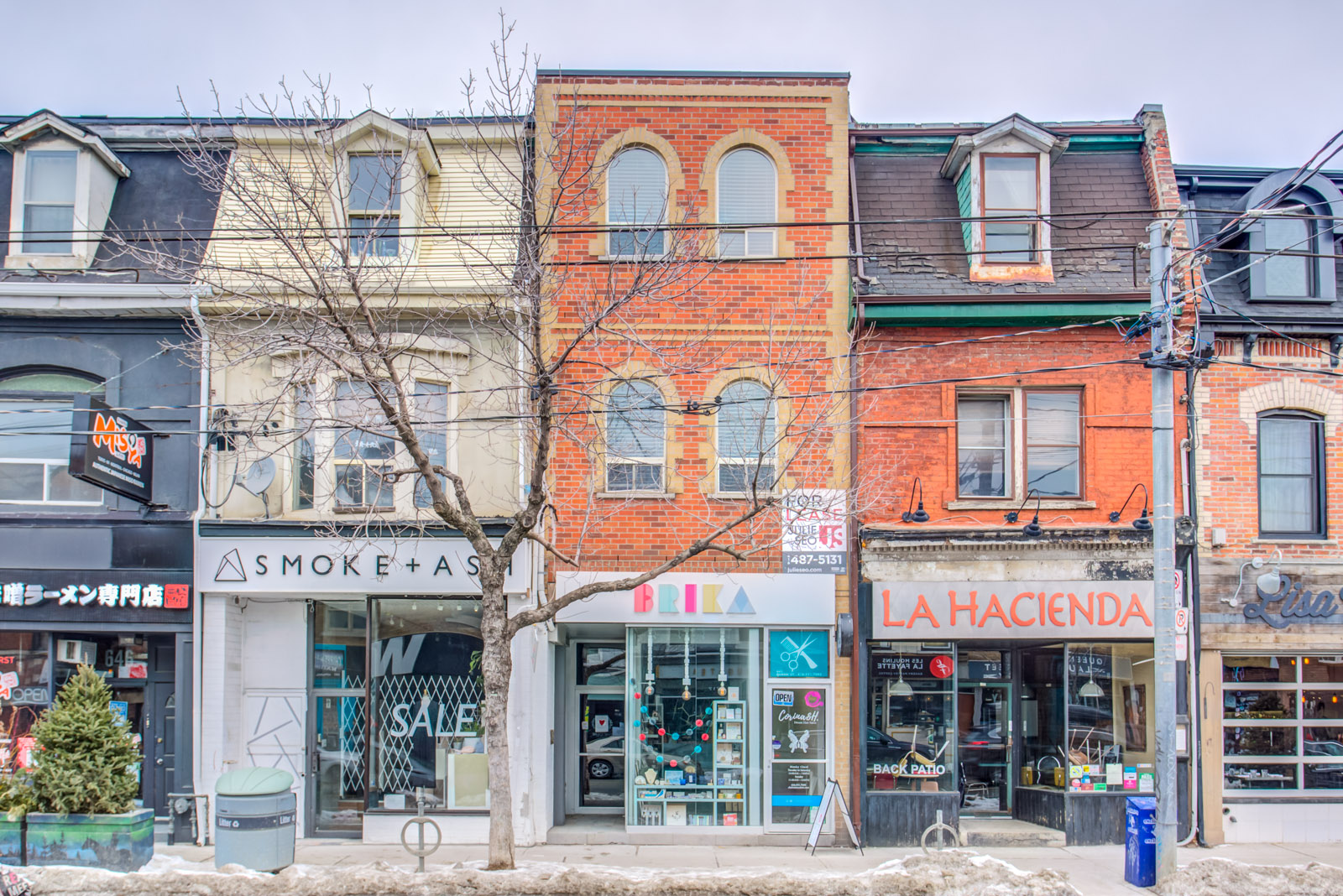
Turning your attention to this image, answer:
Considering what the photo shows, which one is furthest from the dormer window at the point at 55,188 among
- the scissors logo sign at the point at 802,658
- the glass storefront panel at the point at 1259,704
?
the glass storefront panel at the point at 1259,704

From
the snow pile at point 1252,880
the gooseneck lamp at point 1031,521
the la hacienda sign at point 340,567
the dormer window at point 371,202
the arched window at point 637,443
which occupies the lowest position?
the snow pile at point 1252,880

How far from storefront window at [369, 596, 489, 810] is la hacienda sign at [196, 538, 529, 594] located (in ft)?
1.97

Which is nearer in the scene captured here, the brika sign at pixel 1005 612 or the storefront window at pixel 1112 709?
the brika sign at pixel 1005 612

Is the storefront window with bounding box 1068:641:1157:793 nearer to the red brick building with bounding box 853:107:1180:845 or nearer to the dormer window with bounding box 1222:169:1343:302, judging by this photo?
the red brick building with bounding box 853:107:1180:845

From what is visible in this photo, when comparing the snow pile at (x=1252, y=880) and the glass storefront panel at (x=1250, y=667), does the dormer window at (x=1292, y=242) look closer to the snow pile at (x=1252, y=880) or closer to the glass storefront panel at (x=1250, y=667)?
the glass storefront panel at (x=1250, y=667)

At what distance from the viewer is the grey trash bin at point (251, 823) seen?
10.7 meters

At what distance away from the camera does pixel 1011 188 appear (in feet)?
45.8

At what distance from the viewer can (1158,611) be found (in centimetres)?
1089

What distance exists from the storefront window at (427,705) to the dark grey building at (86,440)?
238 centimetres

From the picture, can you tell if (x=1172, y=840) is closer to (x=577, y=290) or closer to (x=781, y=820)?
(x=781, y=820)

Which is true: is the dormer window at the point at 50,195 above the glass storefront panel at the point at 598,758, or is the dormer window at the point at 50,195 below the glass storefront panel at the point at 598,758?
above

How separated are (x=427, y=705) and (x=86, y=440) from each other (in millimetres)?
5360

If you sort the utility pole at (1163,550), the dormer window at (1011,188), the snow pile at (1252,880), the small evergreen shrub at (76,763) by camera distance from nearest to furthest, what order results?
the snow pile at (1252,880) → the utility pole at (1163,550) → the small evergreen shrub at (76,763) → the dormer window at (1011,188)

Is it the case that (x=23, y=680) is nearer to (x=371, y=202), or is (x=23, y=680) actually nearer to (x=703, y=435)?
(x=371, y=202)
